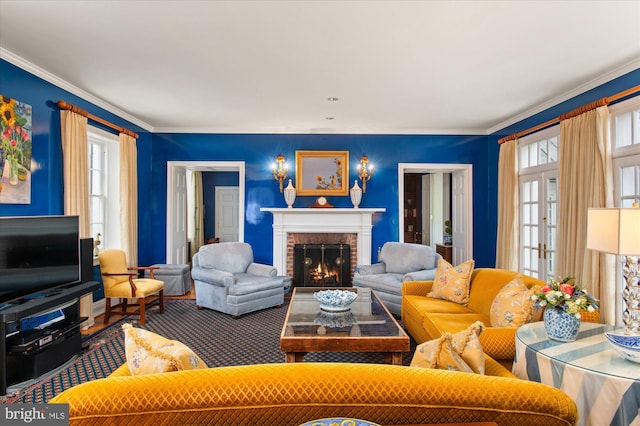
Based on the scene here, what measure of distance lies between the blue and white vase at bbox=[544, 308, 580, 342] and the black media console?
351 centimetres

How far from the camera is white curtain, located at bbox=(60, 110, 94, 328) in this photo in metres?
3.72

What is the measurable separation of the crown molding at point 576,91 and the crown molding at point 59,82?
5487mm

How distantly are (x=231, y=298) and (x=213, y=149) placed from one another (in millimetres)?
2680

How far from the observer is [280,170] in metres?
5.70

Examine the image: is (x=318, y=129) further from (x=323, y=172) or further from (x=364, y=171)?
(x=364, y=171)

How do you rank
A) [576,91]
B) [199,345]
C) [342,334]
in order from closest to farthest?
[342,334]
[199,345]
[576,91]

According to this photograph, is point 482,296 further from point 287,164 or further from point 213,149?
point 213,149

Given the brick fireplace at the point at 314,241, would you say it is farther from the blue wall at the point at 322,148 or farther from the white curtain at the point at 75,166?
the white curtain at the point at 75,166

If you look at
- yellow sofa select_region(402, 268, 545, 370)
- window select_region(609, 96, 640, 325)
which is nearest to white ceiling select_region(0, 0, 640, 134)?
window select_region(609, 96, 640, 325)

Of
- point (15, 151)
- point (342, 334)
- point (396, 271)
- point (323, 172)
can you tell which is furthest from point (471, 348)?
point (323, 172)

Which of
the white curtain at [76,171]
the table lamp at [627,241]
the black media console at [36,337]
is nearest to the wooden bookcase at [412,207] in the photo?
the table lamp at [627,241]

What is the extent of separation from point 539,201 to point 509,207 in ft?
1.37

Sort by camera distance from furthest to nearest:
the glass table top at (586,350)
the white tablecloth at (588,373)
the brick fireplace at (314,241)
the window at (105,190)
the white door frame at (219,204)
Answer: the white door frame at (219,204), the brick fireplace at (314,241), the window at (105,190), the glass table top at (586,350), the white tablecloth at (588,373)

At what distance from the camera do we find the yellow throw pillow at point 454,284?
342 centimetres
